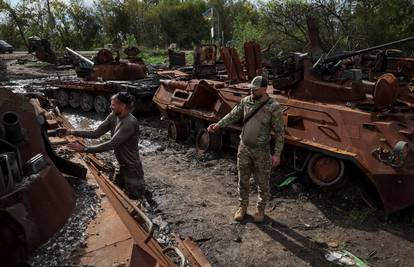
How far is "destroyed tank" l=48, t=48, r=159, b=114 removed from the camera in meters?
13.6

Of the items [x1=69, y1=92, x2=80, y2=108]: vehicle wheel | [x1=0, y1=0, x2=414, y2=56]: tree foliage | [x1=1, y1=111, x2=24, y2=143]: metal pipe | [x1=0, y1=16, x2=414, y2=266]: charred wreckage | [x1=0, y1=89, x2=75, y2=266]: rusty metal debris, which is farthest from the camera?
[x1=0, y1=0, x2=414, y2=56]: tree foliage

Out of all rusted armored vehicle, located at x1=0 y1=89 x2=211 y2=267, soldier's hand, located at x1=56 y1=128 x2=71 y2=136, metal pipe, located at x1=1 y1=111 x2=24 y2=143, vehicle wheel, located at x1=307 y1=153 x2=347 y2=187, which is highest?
metal pipe, located at x1=1 y1=111 x2=24 y2=143

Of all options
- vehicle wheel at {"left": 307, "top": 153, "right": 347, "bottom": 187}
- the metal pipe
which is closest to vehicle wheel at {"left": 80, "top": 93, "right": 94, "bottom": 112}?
vehicle wheel at {"left": 307, "top": 153, "right": 347, "bottom": 187}

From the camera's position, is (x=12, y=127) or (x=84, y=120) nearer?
(x=12, y=127)

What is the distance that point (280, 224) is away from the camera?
645cm

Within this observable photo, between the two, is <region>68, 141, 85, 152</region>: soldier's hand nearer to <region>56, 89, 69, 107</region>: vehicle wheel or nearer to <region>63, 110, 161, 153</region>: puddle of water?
<region>63, 110, 161, 153</region>: puddle of water

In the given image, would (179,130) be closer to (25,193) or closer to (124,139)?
(124,139)

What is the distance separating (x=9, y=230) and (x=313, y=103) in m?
6.02

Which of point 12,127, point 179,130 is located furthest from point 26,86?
point 12,127

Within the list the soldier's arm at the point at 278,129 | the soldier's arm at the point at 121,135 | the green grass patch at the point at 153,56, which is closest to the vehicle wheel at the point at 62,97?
the soldier's arm at the point at 121,135

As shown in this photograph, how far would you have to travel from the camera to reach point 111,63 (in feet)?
50.3

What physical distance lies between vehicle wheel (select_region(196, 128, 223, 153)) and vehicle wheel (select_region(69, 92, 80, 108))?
6640 millimetres

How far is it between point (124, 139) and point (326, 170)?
10.7 ft

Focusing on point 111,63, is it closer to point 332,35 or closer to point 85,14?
point 332,35
